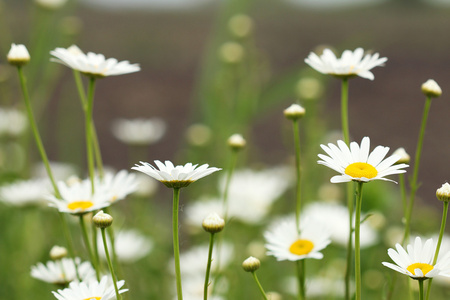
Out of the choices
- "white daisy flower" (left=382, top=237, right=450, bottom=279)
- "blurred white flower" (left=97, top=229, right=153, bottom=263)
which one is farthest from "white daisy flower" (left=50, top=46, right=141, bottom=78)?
"blurred white flower" (left=97, top=229, right=153, bottom=263)

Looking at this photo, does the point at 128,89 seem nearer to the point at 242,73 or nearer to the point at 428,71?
the point at 428,71

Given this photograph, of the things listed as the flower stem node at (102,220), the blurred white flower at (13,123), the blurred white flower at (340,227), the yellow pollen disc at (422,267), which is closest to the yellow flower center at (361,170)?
the yellow pollen disc at (422,267)

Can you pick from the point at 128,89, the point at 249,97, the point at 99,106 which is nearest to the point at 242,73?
the point at 249,97

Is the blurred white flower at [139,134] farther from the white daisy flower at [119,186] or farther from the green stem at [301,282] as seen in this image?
the green stem at [301,282]

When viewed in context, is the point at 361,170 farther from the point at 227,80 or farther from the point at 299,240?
the point at 227,80

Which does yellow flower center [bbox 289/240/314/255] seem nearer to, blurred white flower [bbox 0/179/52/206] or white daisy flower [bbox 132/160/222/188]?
white daisy flower [bbox 132/160/222/188]

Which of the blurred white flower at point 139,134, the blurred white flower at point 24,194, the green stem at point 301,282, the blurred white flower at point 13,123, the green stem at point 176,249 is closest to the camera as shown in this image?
the green stem at point 176,249
